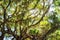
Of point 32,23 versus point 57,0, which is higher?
point 57,0

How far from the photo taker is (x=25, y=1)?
895cm

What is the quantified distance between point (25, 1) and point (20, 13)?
48cm

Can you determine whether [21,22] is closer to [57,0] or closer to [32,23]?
[32,23]

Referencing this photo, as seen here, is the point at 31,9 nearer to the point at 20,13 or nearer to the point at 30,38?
the point at 20,13

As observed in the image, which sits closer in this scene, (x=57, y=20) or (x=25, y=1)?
(x=25, y=1)

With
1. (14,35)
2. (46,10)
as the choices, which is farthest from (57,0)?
(14,35)

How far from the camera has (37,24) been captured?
9.66m

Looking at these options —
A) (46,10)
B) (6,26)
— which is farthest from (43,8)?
(6,26)

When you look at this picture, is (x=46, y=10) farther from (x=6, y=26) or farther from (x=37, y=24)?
(x=6, y=26)

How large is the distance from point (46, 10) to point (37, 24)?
0.62 m

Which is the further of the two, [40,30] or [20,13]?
[40,30]

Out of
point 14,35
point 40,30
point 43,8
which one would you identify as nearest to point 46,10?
point 43,8

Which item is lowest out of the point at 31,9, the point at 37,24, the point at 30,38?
the point at 30,38

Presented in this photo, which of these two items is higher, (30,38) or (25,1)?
(25,1)
